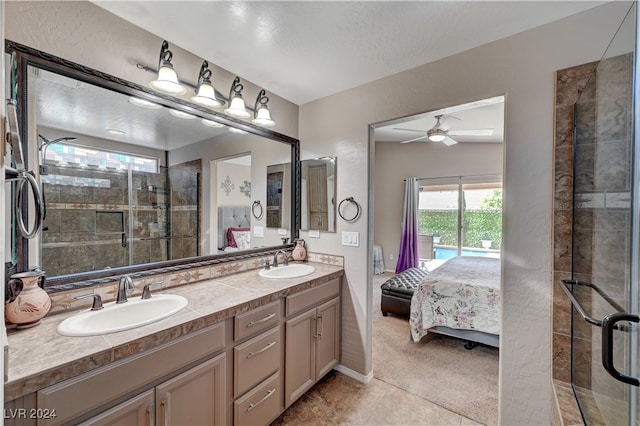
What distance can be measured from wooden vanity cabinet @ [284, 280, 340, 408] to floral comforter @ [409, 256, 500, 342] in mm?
999

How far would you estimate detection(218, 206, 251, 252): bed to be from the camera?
2061 mm

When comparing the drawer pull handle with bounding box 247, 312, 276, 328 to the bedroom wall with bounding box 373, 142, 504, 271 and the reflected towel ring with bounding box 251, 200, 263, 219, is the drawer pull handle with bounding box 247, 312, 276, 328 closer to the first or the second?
the reflected towel ring with bounding box 251, 200, 263, 219

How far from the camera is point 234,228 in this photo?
2.17 metres

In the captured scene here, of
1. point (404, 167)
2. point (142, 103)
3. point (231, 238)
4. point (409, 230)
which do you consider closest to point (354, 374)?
point (231, 238)

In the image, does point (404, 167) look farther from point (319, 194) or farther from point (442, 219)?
point (319, 194)

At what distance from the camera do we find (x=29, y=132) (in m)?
1.21

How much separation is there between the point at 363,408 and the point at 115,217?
6.70 ft

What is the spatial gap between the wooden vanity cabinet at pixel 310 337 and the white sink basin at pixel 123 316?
0.71 m

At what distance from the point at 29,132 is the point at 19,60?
1.01 ft

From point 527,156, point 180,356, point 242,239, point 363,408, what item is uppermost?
point 527,156

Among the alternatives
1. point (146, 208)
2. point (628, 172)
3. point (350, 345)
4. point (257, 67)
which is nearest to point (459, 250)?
point (350, 345)

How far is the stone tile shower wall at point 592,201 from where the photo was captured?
110 centimetres

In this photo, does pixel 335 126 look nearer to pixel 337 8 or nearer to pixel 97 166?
pixel 337 8

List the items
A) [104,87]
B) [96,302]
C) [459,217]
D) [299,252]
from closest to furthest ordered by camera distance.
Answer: [96,302] < [104,87] < [299,252] < [459,217]
